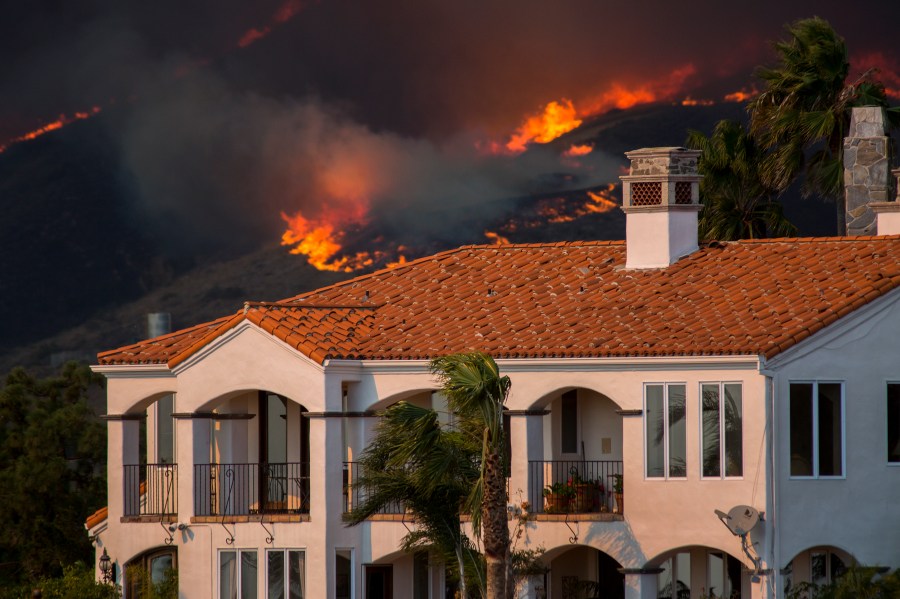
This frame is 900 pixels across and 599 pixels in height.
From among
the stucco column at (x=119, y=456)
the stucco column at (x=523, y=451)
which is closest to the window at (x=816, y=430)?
the stucco column at (x=523, y=451)

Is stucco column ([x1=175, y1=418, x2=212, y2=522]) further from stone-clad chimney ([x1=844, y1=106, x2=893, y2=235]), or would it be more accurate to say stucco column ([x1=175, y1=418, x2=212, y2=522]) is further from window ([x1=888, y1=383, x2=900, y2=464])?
stone-clad chimney ([x1=844, y1=106, x2=893, y2=235])

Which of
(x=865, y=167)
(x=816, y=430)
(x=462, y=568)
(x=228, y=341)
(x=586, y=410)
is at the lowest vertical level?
(x=462, y=568)

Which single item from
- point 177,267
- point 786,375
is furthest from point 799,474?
point 177,267

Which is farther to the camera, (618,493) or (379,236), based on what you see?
(379,236)

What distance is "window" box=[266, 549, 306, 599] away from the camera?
39.8 metres

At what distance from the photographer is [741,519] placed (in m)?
36.1

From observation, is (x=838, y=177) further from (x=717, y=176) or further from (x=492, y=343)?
(x=492, y=343)

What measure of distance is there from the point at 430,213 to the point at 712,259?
7666cm

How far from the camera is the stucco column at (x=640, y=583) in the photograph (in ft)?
124

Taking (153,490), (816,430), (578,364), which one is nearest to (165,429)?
(153,490)

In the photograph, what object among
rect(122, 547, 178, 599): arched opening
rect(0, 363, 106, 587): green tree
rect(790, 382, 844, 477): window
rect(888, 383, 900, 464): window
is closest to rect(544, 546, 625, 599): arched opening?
rect(790, 382, 844, 477): window

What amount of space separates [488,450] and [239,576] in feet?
27.5

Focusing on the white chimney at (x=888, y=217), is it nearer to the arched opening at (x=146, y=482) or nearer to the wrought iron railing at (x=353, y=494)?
the wrought iron railing at (x=353, y=494)

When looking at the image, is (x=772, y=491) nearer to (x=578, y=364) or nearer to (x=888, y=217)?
(x=578, y=364)
